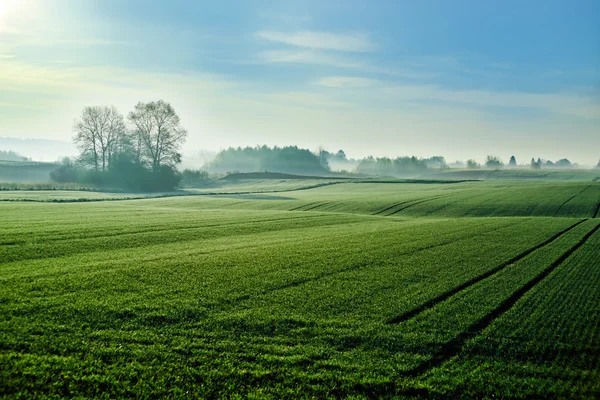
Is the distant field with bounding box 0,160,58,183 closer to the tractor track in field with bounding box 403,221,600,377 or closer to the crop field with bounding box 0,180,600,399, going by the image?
the crop field with bounding box 0,180,600,399

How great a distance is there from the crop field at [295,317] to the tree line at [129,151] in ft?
204

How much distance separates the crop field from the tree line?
62.3 metres

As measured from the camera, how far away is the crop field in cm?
832

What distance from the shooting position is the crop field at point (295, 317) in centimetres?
832

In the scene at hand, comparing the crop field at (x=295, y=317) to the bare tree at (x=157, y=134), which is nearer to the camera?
the crop field at (x=295, y=317)

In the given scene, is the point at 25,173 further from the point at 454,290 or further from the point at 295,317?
the point at 454,290

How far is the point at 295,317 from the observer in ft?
38.1

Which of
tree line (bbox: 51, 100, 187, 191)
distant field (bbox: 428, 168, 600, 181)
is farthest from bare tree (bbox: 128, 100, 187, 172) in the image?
distant field (bbox: 428, 168, 600, 181)

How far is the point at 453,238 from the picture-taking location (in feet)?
84.8

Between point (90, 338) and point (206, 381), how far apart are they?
3.41 m

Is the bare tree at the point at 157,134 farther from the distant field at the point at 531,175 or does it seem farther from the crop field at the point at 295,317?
the distant field at the point at 531,175

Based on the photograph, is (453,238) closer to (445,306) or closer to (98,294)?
(445,306)

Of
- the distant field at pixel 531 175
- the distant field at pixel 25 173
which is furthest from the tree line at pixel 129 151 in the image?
the distant field at pixel 531 175

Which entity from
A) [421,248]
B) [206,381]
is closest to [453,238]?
[421,248]
